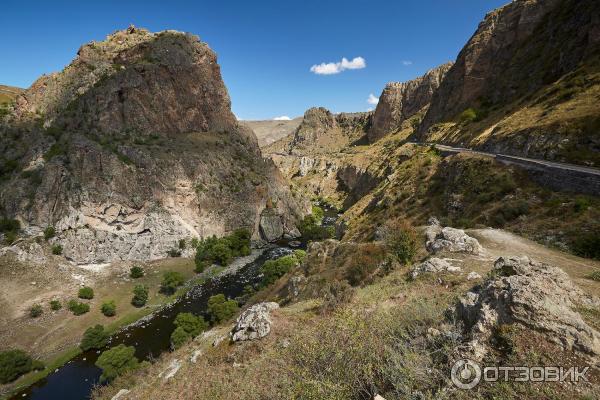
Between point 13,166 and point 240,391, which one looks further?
point 13,166

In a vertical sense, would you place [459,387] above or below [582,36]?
below

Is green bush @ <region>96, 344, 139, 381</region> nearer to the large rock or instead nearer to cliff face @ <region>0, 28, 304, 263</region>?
the large rock

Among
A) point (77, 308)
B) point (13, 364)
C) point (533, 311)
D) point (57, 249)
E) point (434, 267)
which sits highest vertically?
point (533, 311)

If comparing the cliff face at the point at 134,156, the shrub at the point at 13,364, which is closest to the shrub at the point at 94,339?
the shrub at the point at 13,364

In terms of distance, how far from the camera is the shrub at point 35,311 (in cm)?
4716

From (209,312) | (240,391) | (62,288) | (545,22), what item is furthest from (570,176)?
(62,288)

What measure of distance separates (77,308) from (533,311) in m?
62.8

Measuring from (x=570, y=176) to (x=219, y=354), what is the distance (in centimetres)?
3276

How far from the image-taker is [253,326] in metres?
18.1

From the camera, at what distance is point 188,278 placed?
66438mm

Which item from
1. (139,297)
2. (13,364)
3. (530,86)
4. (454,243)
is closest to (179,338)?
(13,364)

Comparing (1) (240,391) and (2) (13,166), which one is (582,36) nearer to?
(1) (240,391)

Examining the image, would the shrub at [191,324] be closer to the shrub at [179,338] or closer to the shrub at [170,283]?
the shrub at [179,338]

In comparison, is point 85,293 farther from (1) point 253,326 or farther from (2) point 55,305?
(1) point 253,326
